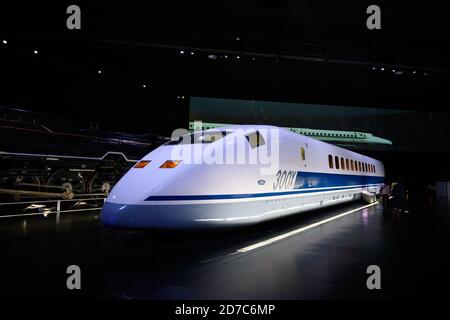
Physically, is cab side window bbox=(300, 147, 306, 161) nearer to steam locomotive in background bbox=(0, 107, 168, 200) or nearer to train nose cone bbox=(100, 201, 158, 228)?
train nose cone bbox=(100, 201, 158, 228)

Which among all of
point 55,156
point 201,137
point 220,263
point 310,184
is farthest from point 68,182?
point 220,263

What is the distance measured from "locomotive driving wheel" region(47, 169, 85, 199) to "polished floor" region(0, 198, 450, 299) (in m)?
2.97

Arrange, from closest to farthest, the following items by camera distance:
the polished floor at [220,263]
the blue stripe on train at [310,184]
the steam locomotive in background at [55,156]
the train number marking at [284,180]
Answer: the polished floor at [220,263]
the blue stripe on train at [310,184]
the train number marking at [284,180]
the steam locomotive in background at [55,156]

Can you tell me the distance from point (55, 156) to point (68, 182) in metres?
1.48

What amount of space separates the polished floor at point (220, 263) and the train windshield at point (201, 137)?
1851mm

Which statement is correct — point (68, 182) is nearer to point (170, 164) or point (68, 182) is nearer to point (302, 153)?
point (170, 164)

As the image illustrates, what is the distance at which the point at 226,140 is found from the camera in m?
5.72

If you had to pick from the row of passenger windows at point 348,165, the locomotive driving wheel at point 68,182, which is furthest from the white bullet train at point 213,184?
the locomotive driving wheel at point 68,182

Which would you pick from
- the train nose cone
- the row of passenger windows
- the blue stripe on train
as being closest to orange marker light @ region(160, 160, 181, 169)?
the blue stripe on train

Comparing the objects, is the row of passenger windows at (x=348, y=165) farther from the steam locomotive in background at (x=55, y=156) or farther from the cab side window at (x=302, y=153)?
the steam locomotive in background at (x=55, y=156)

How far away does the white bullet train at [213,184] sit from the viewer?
15.6 ft

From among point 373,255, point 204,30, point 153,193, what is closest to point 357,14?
point 204,30

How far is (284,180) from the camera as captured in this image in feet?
21.3
